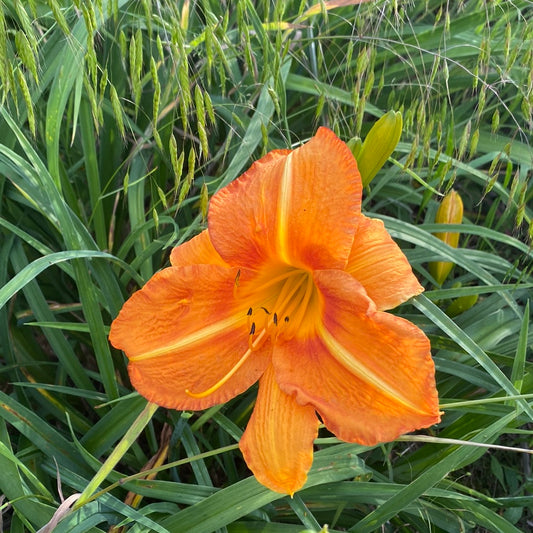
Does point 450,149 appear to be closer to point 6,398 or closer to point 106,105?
point 106,105

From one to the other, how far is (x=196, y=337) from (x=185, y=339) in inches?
0.8

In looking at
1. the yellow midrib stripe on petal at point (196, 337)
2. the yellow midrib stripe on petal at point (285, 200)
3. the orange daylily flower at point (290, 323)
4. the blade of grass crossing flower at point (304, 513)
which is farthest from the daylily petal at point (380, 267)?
the blade of grass crossing flower at point (304, 513)

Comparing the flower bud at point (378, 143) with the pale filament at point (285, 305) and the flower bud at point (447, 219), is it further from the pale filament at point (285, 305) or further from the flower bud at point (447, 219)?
the flower bud at point (447, 219)

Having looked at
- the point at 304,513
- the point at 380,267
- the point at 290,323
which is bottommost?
the point at 304,513

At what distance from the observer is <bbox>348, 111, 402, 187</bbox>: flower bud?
3.41ft

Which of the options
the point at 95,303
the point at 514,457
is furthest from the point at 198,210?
the point at 514,457

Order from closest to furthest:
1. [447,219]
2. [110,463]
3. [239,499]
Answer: [110,463] → [239,499] → [447,219]

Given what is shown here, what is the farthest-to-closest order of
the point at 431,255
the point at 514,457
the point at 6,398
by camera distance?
the point at 514,457 < the point at 431,255 < the point at 6,398

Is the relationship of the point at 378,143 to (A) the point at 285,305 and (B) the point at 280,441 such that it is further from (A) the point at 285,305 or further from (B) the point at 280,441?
(B) the point at 280,441

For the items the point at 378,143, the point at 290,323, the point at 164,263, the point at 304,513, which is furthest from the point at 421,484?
the point at 164,263

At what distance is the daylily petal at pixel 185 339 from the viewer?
3.30 ft

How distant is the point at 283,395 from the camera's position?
100 centimetres

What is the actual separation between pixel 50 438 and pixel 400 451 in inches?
31.6

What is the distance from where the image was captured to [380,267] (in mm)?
978
